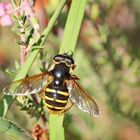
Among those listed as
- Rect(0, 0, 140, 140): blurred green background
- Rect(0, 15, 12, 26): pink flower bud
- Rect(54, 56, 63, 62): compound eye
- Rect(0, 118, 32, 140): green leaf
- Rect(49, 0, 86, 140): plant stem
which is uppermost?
Rect(0, 0, 140, 140): blurred green background

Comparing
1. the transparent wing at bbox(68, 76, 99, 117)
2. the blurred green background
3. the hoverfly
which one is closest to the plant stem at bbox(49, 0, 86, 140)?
the hoverfly

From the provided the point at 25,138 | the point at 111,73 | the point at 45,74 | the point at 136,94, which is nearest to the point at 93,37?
the point at 111,73

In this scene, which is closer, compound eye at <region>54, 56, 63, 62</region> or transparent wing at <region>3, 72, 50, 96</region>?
transparent wing at <region>3, 72, 50, 96</region>

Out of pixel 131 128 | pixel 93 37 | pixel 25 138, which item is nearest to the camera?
pixel 25 138

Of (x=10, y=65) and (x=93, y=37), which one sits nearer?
(x=93, y=37)

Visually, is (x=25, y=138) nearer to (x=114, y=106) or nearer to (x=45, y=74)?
(x=45, y=74)

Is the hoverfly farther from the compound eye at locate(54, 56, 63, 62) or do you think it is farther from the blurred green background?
the blurred green background

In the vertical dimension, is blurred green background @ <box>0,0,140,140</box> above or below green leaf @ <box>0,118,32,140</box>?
above
